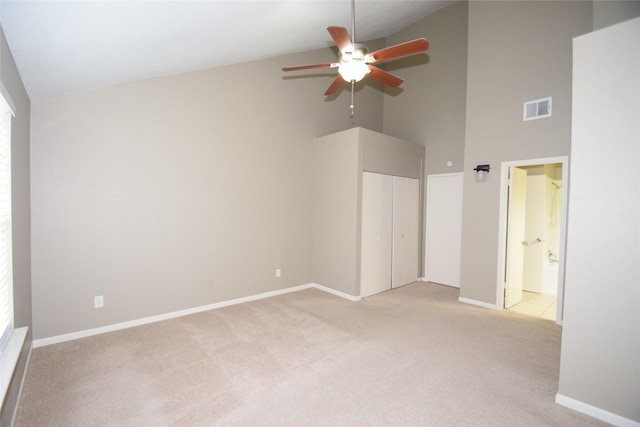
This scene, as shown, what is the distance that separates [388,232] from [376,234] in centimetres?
34

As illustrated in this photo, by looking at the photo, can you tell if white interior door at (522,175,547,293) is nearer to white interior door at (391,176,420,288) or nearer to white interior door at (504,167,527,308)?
white interior door at (504,167,527,308)

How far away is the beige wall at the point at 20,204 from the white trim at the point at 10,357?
0.20 m

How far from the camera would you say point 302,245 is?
5.06 metres

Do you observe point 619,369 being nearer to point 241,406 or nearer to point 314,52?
point 241,406

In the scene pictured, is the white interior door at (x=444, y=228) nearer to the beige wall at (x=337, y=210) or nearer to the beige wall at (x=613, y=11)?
the beige wall at (x=337, y=210)

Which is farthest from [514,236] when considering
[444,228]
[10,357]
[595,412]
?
[10,357]

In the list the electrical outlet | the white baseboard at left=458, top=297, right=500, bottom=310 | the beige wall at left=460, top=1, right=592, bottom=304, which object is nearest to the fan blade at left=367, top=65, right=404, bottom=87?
the beige wall at left=460, top=1, right=592, bottom=304

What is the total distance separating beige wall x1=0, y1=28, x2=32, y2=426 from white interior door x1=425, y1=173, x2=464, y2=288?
18.6ft

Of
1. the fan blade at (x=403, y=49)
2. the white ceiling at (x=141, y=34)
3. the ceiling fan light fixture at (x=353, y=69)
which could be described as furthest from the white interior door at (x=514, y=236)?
the white ceiling at (x=141, y=34)

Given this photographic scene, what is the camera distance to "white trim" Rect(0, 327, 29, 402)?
5.34ft

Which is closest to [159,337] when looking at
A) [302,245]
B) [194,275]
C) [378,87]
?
[194,275]

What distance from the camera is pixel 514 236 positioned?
425cm

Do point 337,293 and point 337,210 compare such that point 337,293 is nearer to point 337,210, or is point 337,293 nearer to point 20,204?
point 337,210

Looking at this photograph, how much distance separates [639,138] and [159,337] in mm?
4455
